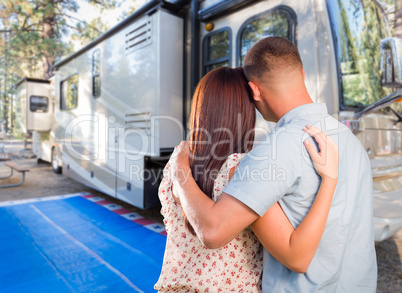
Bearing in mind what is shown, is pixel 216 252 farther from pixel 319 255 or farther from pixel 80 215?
pixel 80 215

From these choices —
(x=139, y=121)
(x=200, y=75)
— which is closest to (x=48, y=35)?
(x=139, y=121)

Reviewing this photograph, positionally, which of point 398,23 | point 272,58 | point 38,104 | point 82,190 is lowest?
point 82,190

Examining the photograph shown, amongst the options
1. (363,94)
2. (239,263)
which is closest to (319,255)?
(239,263)

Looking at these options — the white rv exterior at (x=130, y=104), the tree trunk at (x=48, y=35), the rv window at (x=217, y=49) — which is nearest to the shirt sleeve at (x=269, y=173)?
the rv window at (x=217, y=49)

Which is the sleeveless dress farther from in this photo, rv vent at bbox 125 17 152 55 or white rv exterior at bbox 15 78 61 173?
white rv exterior at bbox 15 78 61 173

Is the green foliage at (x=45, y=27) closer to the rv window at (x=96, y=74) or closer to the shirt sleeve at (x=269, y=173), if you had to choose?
the rv window at (x=96, y=74)

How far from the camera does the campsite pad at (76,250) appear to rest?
2.70 metres

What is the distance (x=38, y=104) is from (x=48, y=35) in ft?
27.3

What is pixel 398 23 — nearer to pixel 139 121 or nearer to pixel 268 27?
pixel 268 27

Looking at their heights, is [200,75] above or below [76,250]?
above

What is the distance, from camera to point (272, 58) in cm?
109

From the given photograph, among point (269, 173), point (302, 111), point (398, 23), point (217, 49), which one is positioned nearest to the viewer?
point (269, 173)

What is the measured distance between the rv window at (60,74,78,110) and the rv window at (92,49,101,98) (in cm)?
112

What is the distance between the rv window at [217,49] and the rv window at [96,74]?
248 centimetres
